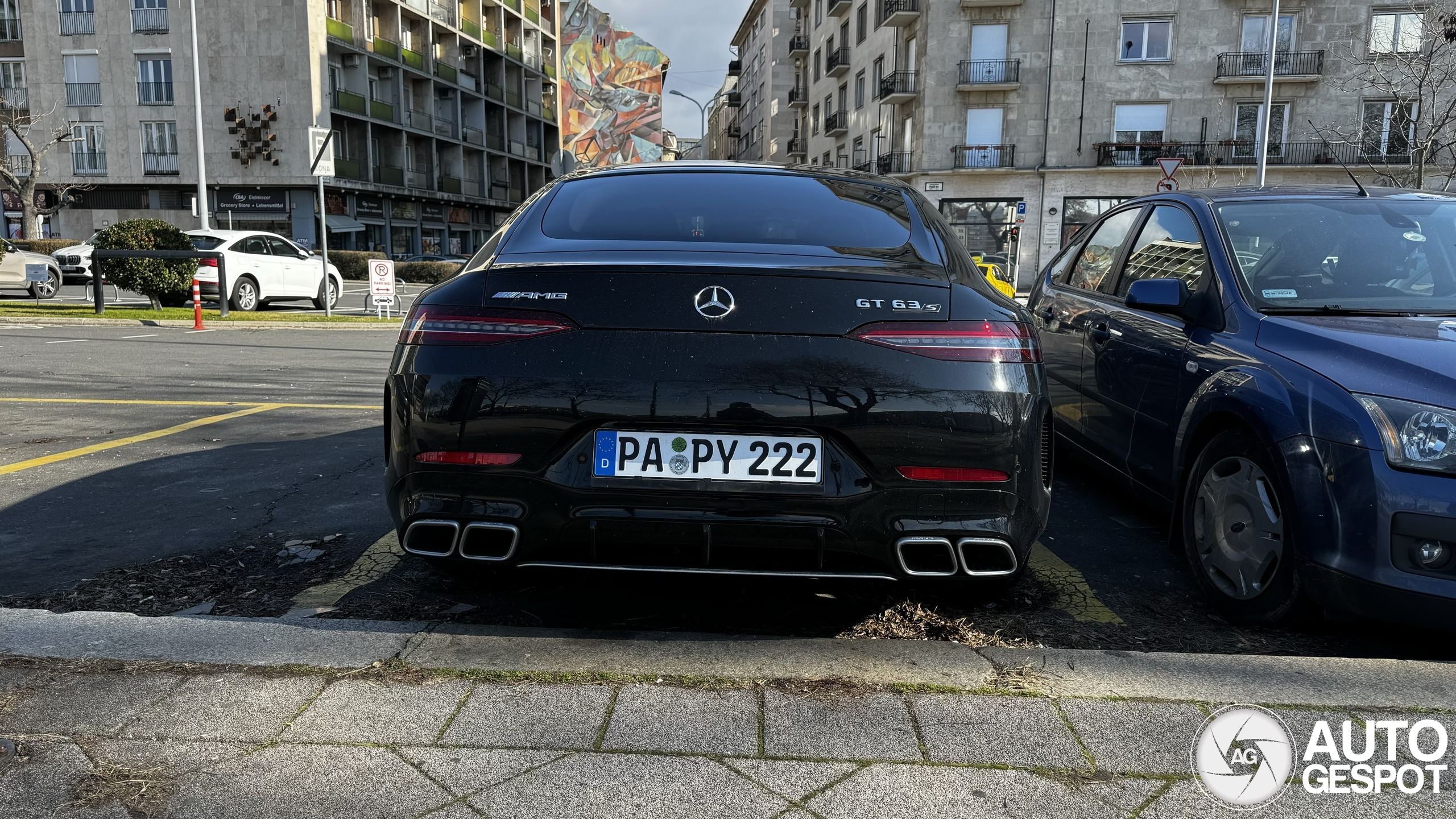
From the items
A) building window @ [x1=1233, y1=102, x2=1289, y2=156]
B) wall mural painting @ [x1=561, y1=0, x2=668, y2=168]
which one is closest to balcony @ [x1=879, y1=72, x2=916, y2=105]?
building window @ [x1=1233, y1=102, x2=1289, y2=156]

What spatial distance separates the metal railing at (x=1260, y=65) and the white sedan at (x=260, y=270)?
32.5 m

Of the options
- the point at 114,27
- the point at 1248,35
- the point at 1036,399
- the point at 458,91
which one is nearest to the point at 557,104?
the point at 458,91

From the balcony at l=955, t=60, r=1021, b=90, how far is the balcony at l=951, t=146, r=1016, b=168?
2.21 meters

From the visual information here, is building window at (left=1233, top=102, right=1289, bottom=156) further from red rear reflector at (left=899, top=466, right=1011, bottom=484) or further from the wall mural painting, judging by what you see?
the wall mural painting

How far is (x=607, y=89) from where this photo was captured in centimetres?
8250

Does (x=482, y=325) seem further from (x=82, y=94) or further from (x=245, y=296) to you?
(x=82, y=94)

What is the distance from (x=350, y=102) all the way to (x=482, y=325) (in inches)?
1830

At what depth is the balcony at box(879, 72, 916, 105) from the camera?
41.0 meters

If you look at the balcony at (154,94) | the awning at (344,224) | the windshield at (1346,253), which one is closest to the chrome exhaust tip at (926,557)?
the windshield at (1346,253)

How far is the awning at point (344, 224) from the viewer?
43.0 metres

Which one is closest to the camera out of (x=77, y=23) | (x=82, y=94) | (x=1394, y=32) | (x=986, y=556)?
(x=986, y=556)

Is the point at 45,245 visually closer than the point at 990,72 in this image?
Yes

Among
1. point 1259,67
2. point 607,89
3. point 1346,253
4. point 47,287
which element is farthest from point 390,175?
point 1346,253

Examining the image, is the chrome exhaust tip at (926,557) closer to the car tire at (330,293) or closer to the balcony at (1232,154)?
the car tire at (330,293)
